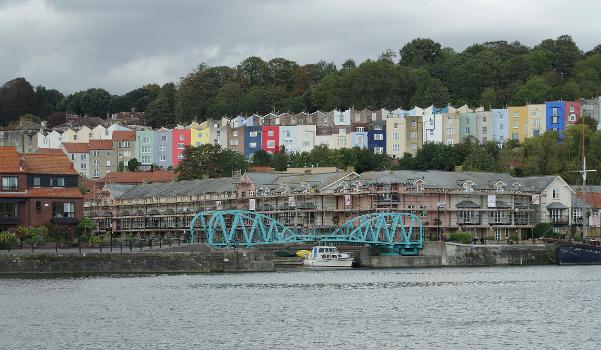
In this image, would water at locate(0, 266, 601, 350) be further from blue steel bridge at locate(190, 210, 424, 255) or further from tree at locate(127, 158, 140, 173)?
tree at locate(127, 158, 140, 173)

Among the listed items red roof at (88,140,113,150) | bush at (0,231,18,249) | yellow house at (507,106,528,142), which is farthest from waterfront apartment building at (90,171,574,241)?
red roof at (88,140,113,150)

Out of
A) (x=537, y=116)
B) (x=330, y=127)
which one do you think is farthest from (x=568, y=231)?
(x=330, y=127)

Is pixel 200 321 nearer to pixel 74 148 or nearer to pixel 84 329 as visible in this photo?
pixel 84 329

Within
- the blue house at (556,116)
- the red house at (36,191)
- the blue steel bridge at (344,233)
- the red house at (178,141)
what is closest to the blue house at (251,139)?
the red house at (178,141)

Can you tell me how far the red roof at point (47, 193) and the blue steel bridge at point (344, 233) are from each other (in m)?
10.0

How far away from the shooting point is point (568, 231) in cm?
12112

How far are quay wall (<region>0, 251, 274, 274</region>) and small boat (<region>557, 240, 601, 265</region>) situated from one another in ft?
89.2

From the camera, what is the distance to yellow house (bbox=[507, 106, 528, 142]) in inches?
6599

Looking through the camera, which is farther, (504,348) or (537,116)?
(537,116)

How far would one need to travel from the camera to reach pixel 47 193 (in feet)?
318

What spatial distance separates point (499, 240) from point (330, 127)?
69.2m

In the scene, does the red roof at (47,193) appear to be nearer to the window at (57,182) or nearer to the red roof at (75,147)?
the window at (57,182)

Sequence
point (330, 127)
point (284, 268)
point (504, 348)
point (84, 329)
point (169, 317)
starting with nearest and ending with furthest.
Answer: point (504, 348)
point (84, 329)
point (169, 317)
point (284, 268)
point (330, 127)

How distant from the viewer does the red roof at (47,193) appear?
9525 cm
